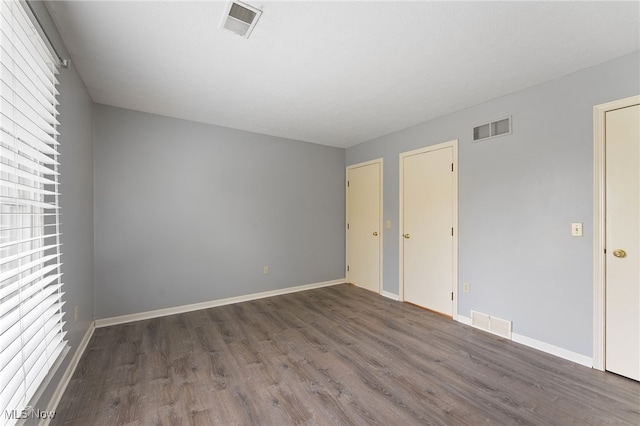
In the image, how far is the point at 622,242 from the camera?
209 cm

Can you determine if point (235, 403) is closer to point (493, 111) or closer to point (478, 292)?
point (478, 292)

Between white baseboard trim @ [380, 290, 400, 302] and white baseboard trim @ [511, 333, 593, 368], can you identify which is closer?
white baseboard trim @ [511, 333, 593, 368]

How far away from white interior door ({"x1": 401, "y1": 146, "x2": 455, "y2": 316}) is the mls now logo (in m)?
3.57

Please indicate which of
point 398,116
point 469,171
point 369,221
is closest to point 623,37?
point 469,171

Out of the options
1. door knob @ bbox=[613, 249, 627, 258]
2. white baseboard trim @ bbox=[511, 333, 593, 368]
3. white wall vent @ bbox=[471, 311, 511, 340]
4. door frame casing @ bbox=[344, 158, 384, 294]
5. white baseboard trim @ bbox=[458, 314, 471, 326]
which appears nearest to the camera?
door knob @ bbox=[613, 249, 627, 258]

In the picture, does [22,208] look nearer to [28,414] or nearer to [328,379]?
[28,414]

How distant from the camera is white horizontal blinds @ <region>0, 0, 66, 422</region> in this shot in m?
1.16

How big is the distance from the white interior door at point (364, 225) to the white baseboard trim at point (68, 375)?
3.57 meters

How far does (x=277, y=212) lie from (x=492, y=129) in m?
2.98

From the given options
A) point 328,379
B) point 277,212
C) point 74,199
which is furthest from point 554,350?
point 74,199

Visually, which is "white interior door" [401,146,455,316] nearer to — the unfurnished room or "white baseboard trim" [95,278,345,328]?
the unfurnished room

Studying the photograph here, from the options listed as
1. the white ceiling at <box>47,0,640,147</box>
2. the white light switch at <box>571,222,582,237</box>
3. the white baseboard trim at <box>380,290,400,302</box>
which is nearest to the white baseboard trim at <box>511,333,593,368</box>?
the white light switch at <box>571,222,582,237</box>

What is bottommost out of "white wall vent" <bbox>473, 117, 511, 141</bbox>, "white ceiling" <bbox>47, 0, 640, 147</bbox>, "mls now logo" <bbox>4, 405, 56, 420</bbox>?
"mls now logo" <bbox>4, 405, 56, 420</bbox>

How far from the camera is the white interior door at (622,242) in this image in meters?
2.03
